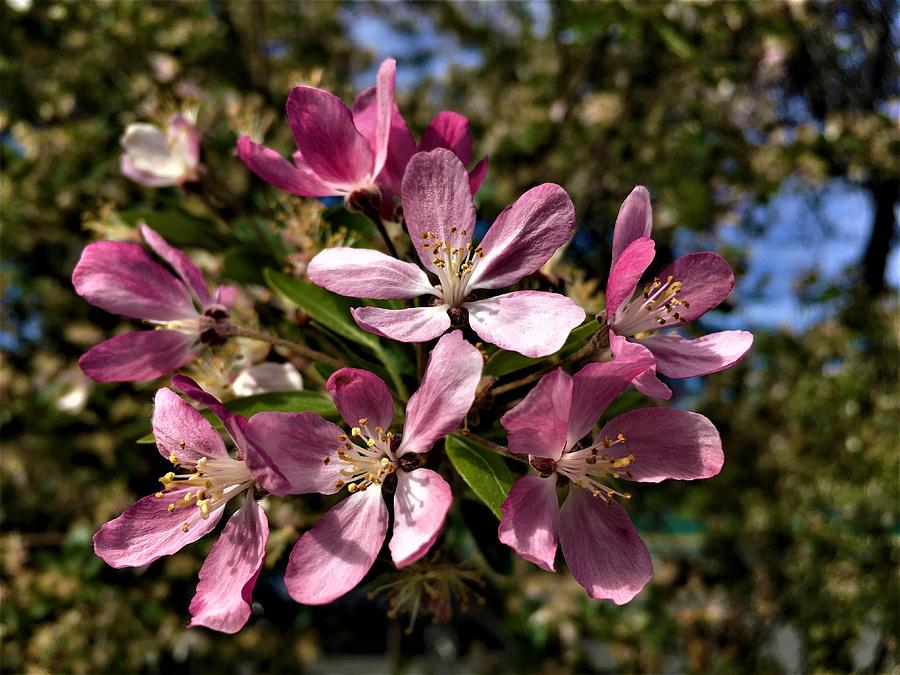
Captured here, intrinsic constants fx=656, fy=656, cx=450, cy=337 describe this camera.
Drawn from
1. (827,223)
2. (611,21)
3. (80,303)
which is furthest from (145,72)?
(827,223)

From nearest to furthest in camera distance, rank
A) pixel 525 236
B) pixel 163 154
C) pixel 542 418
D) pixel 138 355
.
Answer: pixel 542 418, pixel 525 236, pixel 138 355, pixel 163 154

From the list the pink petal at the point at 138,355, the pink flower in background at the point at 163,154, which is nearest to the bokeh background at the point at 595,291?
the pink flower in background at the point at 163,154

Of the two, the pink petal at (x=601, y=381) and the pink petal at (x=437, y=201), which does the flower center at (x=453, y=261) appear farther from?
the pink petal at (x=601, y=381)

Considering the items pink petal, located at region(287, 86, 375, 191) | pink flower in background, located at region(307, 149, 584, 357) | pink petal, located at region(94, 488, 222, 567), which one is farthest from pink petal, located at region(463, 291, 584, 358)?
pink petal, located at region(94, 488, 222, 567)

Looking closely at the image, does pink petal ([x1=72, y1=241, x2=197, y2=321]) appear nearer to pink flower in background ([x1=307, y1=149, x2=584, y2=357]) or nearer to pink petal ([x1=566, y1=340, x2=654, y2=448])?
pink flower in background ([x1=307, y1=149, x2=584, y2=357])

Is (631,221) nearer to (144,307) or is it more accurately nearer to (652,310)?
(652,310)

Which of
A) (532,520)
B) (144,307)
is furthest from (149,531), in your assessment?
(532,520)
